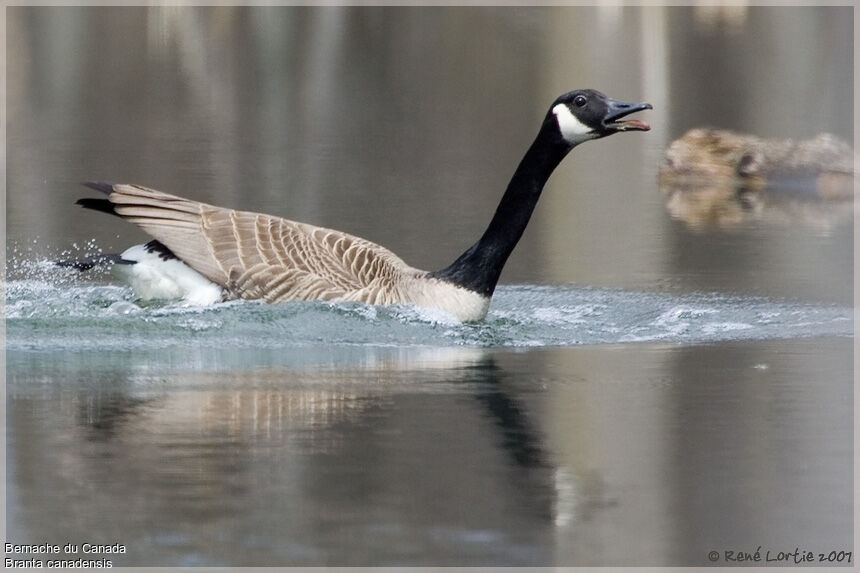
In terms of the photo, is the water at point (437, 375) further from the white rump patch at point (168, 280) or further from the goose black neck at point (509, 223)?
the goose black neck at point (509, 223)

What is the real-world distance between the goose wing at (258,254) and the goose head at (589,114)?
57.9 inches

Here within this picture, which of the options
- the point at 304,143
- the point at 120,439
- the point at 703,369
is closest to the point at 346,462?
the point at 120,439

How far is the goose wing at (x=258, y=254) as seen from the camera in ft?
36.0

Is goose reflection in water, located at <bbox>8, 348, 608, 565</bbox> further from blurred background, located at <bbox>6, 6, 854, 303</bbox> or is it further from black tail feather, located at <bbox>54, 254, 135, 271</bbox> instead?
blurred background, located at <bbox>6, 6, 854, 303</bbox>

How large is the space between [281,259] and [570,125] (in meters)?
2.13

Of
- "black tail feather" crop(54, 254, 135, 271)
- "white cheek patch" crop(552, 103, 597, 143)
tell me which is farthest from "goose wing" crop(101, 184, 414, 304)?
"white cheek patch" crop(552, 103, 597, 143)

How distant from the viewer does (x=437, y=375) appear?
375 inches

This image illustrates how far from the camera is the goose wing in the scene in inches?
432

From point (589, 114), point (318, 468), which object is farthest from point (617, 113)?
point (318, 468)

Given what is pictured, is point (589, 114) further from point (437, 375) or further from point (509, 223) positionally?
point (437, 375)

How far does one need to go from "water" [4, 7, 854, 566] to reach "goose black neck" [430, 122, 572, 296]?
0.33 meters

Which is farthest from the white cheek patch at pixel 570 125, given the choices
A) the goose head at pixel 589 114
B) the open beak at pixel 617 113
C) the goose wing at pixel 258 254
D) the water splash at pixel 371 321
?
the goose wing at pixel 258 254

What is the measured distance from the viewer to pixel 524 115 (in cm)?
2542

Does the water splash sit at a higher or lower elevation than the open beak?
lower
